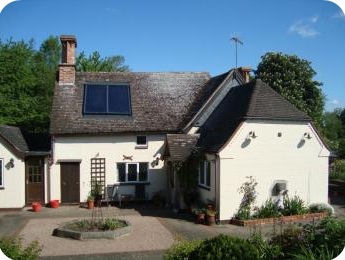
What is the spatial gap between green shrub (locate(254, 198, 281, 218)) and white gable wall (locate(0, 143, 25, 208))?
36.8 ft

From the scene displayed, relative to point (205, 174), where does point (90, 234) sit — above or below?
below

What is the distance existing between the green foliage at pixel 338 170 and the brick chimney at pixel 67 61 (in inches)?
741

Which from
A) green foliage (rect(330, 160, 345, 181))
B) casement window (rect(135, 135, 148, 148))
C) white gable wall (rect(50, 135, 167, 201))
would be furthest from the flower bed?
green foliage (rect(330, 160, 345, 181))

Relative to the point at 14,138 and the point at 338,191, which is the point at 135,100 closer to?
the point at 14,138

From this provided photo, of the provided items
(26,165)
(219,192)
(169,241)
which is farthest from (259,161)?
(26,165)

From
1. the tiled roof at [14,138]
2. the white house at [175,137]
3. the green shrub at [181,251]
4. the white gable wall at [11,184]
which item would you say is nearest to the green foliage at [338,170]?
the white house at [175,137]

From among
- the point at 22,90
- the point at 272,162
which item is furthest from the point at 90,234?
the point at 22,90

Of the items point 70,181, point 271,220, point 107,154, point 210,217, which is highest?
point 107,154

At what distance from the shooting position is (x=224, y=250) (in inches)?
325

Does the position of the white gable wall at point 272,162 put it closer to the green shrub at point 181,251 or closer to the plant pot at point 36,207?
the green shrub at point 181,251

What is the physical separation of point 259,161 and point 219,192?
7.11ft

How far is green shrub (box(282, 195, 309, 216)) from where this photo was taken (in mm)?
18781

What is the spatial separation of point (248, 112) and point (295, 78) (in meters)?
20.0

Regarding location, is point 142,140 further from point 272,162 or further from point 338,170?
point 338,170
